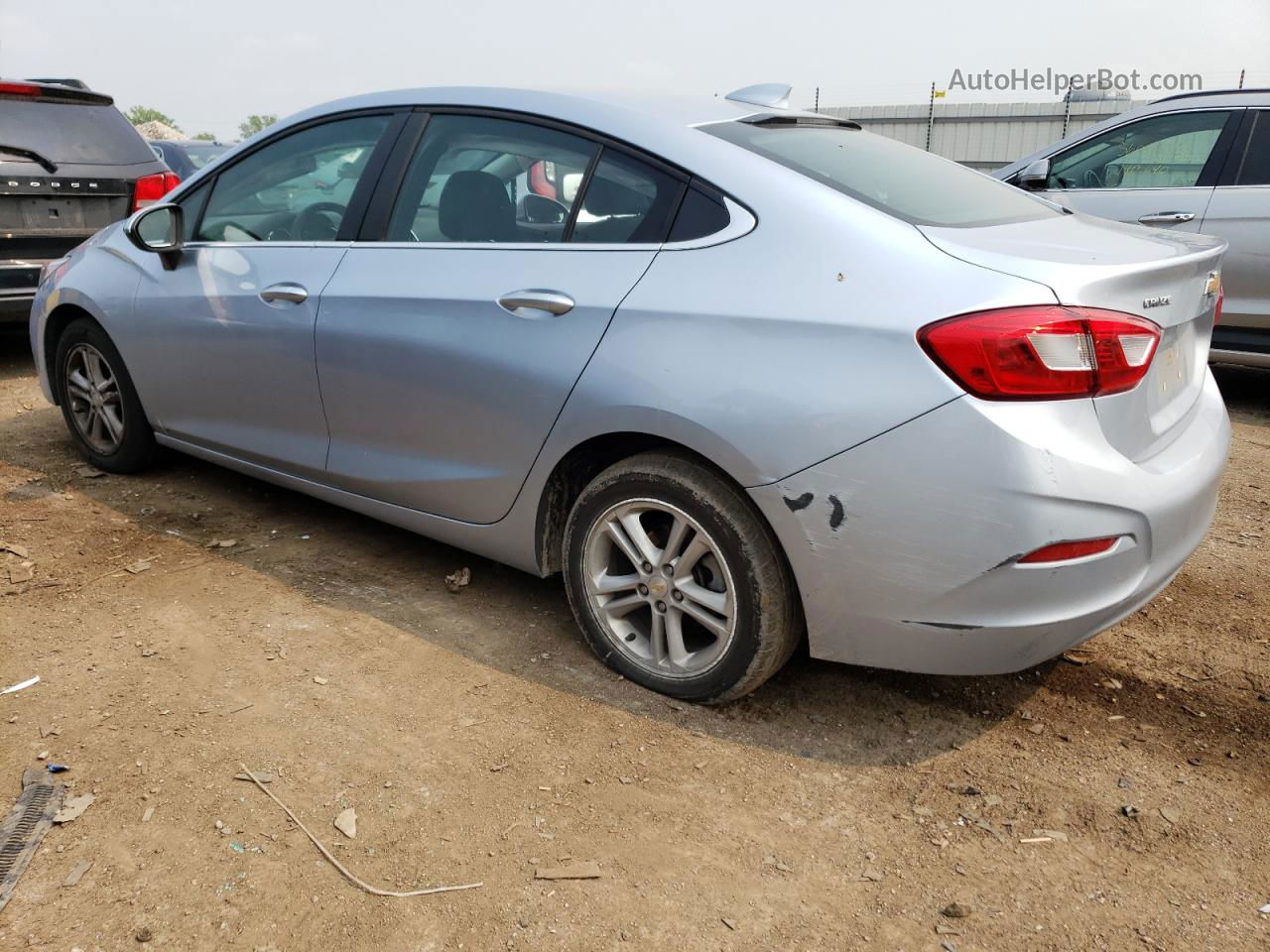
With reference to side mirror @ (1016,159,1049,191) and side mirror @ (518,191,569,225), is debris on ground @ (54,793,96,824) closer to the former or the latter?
side mirror @ (518,191,569,225)

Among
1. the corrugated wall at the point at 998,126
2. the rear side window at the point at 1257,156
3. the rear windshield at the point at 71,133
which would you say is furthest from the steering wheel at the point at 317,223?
the corrugated wall at the point at 998,126

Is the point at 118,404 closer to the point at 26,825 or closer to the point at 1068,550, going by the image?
the point at 26,825

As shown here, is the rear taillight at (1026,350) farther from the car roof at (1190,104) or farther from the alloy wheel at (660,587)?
the car roof at (1190,104)

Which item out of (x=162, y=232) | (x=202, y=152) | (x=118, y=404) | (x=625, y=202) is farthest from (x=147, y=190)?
(x=202, y=152)

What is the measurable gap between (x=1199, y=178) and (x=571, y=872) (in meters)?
6.03

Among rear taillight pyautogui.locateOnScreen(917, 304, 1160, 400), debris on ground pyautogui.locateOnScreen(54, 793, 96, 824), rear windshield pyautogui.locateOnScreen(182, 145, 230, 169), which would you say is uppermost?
rear taillight pyautogui.locateOnScreen(917, 304, 1160, 400)

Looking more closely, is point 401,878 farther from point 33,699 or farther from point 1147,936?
point 1147,936

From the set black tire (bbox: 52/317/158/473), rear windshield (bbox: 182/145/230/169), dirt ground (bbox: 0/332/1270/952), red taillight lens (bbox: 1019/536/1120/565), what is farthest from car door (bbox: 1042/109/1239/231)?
rear windshield (bbox: 182/145/230/169)

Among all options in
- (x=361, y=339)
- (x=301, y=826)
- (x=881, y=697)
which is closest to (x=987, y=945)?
(x=881, y=697)

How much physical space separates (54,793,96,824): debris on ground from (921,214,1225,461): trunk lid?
7.80 feet

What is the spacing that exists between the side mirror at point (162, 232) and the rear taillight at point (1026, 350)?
121 inches

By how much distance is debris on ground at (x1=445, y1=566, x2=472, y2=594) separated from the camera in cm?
366

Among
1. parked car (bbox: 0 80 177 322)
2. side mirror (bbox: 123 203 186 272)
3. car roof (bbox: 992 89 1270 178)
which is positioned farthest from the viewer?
car roof (bbox: 992 89 1270 178)

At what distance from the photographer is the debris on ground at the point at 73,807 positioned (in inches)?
95.3
